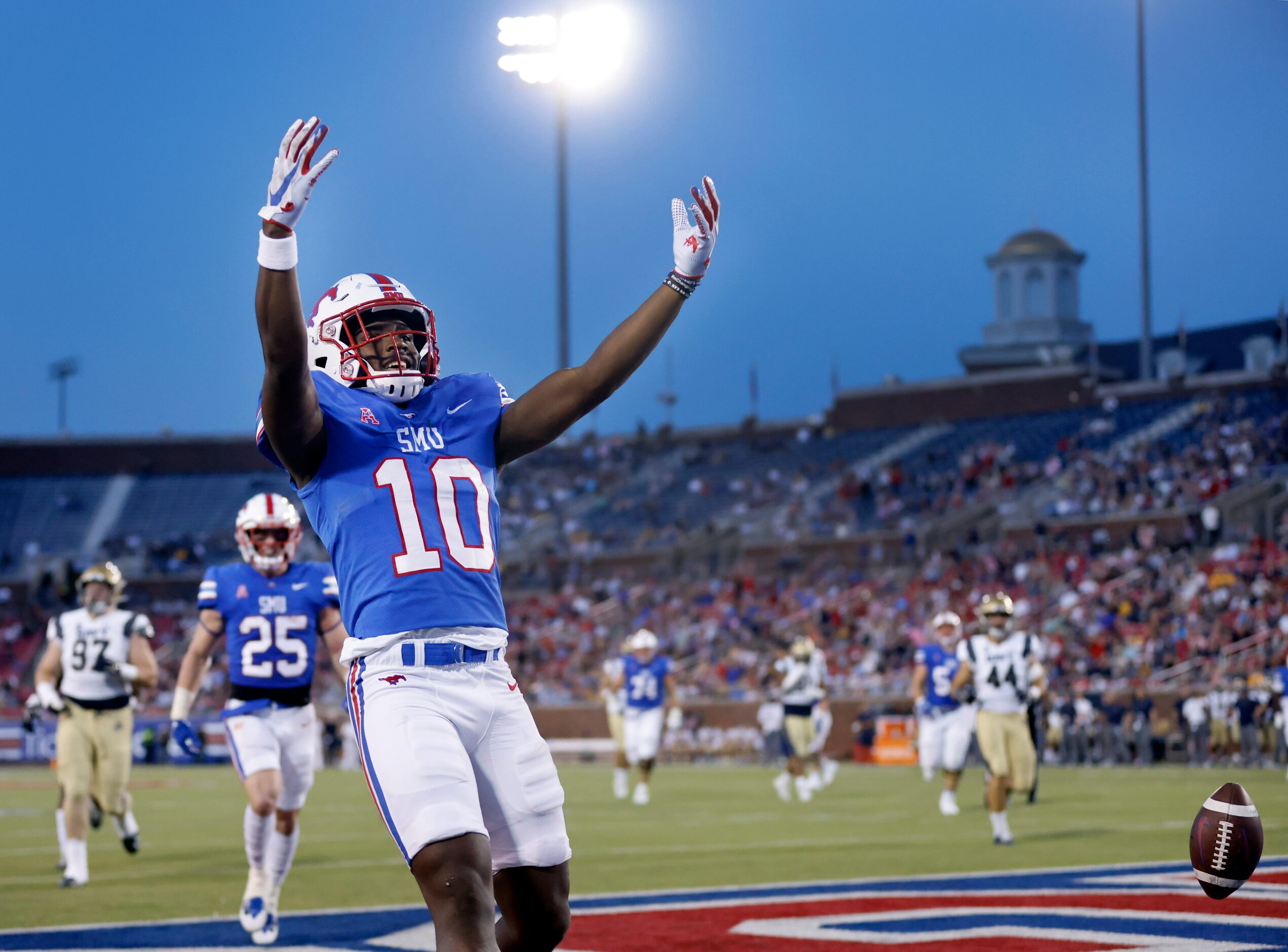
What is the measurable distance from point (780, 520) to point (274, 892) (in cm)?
3616

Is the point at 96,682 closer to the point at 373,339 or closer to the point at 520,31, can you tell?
the point at 373,339

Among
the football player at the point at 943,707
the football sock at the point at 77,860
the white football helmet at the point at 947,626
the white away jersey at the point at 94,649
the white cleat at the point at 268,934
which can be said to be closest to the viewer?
the white cleat at the point at 268,934

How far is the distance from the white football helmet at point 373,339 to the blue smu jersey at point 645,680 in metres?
16.6

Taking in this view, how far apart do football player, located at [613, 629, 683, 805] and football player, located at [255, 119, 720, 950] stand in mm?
16378

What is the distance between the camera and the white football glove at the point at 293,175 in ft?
13.7

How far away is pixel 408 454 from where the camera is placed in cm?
475

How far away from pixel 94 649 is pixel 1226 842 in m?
8.61

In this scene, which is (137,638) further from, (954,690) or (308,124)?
(308,124)

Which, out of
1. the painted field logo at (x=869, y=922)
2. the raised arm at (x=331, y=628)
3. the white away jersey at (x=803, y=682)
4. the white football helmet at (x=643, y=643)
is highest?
the raised arm at (x=331, y=628)

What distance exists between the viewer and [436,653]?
4.57 metres

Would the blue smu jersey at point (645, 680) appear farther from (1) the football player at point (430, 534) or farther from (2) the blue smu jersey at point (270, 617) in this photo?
(1) the football player at point (430, 534)

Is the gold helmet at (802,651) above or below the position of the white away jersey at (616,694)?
above

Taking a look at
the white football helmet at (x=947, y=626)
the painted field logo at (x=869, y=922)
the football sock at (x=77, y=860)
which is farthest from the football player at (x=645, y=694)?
the painted field logo at (x=869, y=922)

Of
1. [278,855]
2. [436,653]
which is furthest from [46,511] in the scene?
[436,653]
